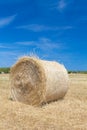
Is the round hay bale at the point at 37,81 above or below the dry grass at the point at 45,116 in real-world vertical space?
above

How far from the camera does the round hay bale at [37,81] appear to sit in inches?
470

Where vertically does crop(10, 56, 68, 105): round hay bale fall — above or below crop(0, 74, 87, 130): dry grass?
above

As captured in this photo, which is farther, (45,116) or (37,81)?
(37,81)

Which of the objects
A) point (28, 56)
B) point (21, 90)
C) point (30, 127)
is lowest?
point (30, 127)

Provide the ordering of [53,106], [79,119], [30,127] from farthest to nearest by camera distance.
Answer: [53,106]
[79,119]
[30,127]

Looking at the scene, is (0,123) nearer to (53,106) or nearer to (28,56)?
(53,106)

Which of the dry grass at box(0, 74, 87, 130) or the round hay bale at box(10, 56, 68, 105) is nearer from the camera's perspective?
the dry grass at box(0, 74, 87, 130)

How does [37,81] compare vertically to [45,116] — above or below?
above

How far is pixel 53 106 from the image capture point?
11.6 meters

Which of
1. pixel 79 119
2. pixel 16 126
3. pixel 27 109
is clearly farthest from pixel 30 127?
pixel 27 109

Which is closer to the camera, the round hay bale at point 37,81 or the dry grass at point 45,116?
the dry grass at point 45,116

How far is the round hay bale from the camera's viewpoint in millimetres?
11945

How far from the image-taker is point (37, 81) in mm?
12250

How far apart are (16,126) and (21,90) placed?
428cm
